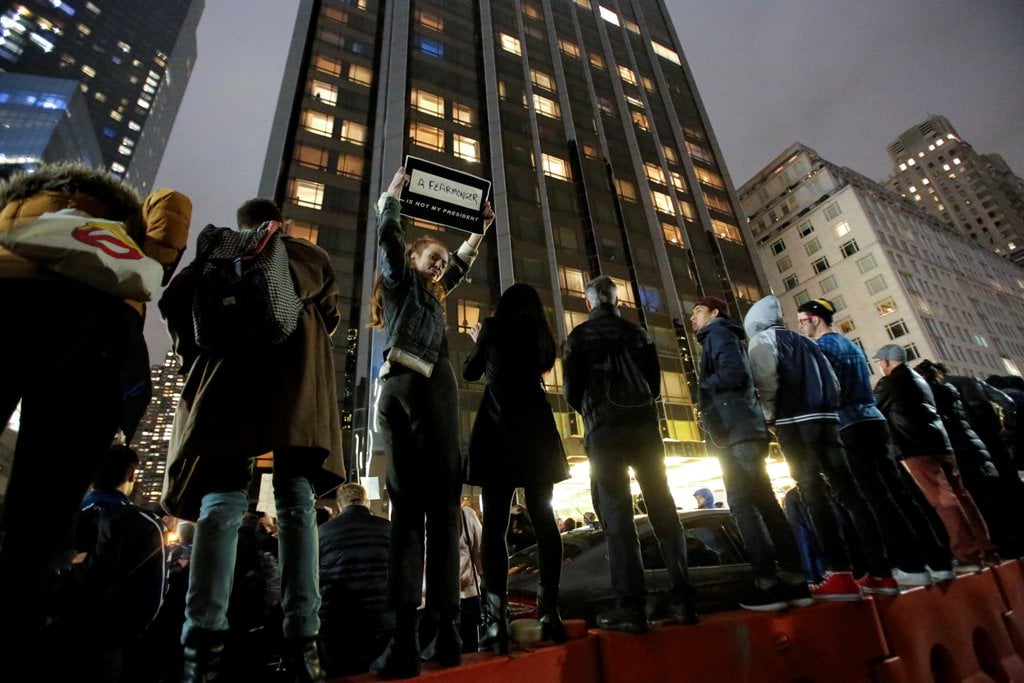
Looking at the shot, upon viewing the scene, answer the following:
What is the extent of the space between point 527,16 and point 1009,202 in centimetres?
12939

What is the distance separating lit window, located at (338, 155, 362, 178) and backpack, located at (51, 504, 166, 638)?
31.8 m

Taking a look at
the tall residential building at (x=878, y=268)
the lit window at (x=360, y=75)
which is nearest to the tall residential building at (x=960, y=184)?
the tall residential building at (x=878, y=268)

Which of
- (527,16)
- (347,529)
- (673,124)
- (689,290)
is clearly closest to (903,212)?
(673,124)

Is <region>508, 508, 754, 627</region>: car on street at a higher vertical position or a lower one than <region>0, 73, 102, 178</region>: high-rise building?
lower

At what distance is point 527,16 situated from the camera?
1702 inches

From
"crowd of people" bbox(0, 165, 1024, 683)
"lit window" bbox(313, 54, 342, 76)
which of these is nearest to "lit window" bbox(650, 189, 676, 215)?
"lit window" bbox(313, 54, 342, 76)

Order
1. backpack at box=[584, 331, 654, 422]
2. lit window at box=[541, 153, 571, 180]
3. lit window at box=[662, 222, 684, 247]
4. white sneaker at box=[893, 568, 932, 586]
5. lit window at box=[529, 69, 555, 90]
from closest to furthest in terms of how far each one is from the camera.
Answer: backpack at box=[584, 331, 654, 422], white sneaker at box=[893, 568, 932, 586], lit window at box=[541, 153, 571, 180], lit window at box=[662, 222, 684, 247], lit window at box=[529, 69, 555, 90]

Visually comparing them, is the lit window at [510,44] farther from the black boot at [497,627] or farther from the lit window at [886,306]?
the lit window at [886,306]

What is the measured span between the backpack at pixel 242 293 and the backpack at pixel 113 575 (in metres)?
1.96

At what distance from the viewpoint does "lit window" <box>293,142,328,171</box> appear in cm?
2977

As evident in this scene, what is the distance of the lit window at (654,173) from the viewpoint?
40562 mm

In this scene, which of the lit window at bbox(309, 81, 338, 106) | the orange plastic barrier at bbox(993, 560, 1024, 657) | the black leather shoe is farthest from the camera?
the lit window at bbox(309, 81, 338, 106)

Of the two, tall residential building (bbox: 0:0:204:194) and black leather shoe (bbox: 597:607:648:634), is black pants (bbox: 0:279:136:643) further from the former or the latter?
tall residential building (bbox: 0:0:204:194)

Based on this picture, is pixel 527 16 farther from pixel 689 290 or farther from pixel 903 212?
pixel 903 212
